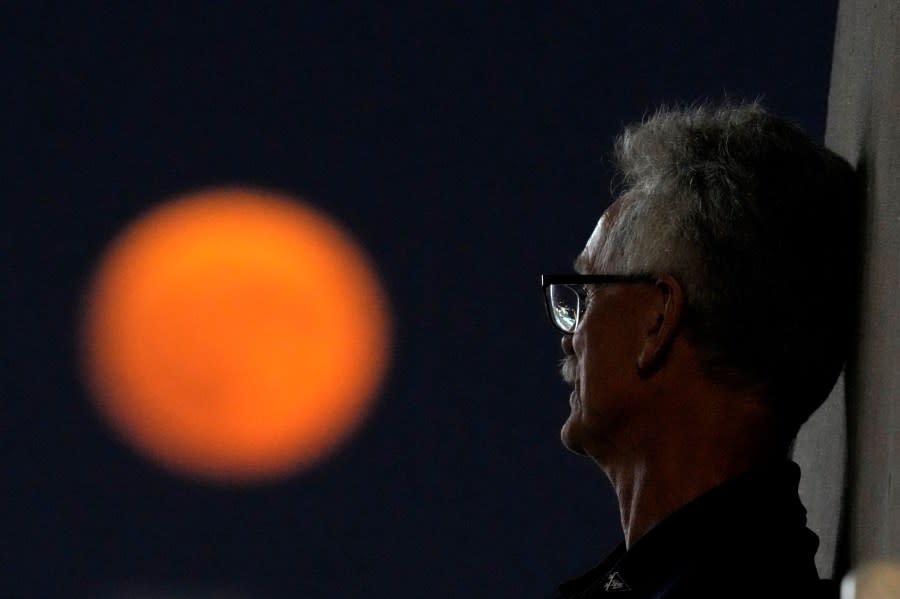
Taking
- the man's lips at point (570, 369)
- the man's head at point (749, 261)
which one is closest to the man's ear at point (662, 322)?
the man's head at point (749, 261)

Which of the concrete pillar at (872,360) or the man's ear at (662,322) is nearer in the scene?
the concrete pillar at (872,360)

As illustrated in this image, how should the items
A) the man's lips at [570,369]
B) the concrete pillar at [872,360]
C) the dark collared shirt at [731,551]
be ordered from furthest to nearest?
1. the man's lips at [570,369]
2. the dark collared shirt at [731,551]
3. the concrete pillar at [872,360]

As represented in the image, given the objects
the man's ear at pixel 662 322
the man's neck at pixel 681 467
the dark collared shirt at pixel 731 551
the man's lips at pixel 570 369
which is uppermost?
the man's ear at pixel 662 322

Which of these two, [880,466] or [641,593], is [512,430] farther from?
[880,466]

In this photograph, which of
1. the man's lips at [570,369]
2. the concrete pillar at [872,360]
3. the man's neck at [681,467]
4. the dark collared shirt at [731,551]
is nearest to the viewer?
the concrete pillar at [872,360]

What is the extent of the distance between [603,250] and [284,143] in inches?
47.9

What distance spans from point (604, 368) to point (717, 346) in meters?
0.11

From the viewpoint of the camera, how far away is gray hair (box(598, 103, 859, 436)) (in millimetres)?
1115

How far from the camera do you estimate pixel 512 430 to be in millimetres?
2307

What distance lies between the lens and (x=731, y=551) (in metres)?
1.05

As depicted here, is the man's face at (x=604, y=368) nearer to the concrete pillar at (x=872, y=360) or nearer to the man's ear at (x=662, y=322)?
the man's ear at (x=662, y=322)

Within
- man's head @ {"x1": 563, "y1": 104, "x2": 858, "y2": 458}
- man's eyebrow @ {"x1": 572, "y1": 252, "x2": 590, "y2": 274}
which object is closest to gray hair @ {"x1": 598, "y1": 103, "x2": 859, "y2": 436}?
man's head @ {"x1": 563, "y1": 104, "x2": 858, "y2": 458}

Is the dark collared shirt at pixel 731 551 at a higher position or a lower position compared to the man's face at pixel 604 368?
lower

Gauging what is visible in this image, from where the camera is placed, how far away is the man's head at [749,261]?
1.12m
